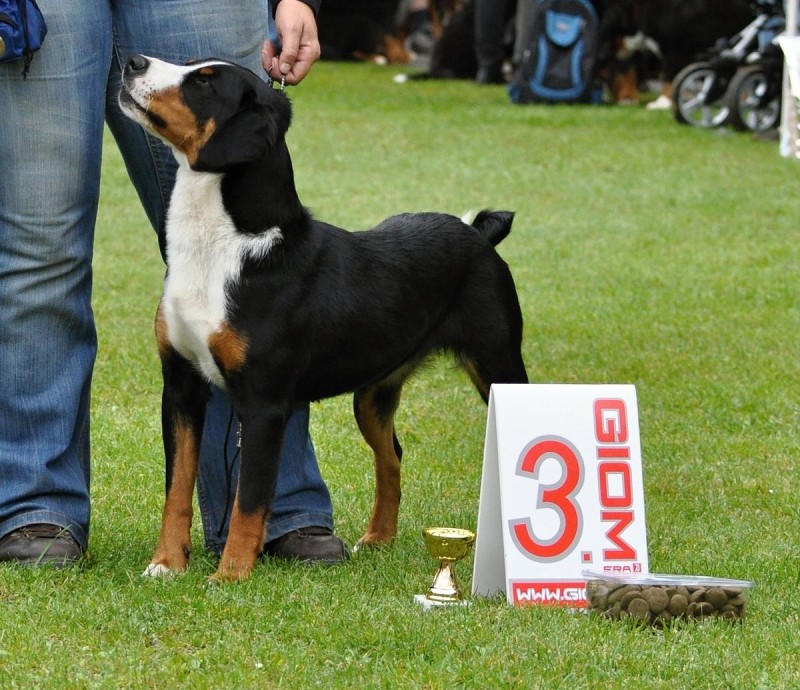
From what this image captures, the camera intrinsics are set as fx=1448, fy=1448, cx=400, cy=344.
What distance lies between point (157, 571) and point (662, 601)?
1.24m

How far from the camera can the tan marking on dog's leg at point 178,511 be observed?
3658 mm

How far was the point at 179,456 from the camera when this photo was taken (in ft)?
12.1

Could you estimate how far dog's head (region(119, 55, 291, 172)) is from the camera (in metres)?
3.35

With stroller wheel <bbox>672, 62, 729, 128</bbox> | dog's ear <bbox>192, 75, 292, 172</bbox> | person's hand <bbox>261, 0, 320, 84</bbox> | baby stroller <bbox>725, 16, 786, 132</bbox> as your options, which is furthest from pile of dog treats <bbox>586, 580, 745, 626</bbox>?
stroller wheel <bbox>672, 62, 729, 128</bbox>

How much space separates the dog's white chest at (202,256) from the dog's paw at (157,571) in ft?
1.69

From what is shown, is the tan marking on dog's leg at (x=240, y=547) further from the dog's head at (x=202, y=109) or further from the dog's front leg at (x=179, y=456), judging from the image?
the dog's head at (x=202, y=109)

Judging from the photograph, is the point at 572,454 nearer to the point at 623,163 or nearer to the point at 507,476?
the point at 507,476

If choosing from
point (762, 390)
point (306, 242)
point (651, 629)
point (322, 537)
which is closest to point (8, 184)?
point (306, 242)

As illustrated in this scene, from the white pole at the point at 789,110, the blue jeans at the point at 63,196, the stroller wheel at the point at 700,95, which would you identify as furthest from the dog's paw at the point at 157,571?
the stroller wheel at the point at 700,95

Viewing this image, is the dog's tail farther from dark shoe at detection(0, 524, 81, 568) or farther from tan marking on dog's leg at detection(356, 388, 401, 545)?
dark shoe at detection(0, 524, 81, 568)

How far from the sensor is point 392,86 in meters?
17.4

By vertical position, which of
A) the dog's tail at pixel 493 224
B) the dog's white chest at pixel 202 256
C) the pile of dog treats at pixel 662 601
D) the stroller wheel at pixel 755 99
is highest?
the dog's white chest at pixel 202 256

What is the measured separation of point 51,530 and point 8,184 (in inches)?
34.8

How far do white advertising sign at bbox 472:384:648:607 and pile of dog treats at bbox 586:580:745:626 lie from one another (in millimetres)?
102
